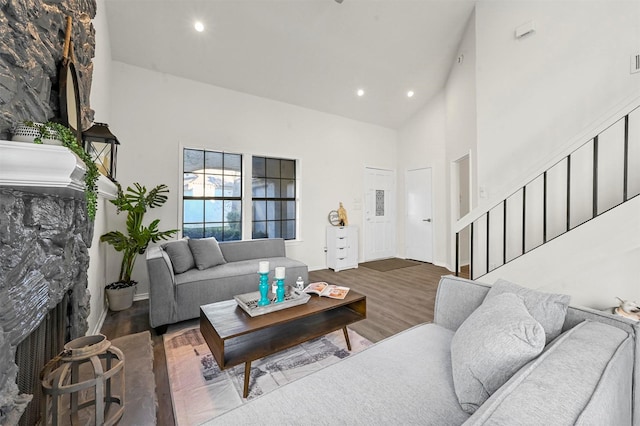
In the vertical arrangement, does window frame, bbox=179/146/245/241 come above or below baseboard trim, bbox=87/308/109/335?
above

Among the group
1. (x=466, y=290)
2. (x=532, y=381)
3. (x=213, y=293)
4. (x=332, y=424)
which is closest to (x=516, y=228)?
(x=466, y=290)

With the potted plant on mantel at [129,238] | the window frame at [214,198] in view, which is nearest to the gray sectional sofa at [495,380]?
the potted plant on mantel at [129,238]

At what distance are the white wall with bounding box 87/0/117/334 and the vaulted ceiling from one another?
1.23 ft

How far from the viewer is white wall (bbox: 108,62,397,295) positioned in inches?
137

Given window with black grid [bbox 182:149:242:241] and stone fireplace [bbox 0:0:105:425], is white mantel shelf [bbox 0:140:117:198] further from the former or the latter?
window with black grid [bbox 182:149:242:241]

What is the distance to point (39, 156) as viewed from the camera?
82 centimetres

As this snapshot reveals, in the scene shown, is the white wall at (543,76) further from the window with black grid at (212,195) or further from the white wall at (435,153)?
the window with black grid at (212,195)

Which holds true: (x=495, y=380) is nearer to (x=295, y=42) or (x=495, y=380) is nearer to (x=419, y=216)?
(x=295, y=42)

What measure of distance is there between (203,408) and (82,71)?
7.47 feet

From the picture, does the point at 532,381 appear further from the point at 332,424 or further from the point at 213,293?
the point at 213,293

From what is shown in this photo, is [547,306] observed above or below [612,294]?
above

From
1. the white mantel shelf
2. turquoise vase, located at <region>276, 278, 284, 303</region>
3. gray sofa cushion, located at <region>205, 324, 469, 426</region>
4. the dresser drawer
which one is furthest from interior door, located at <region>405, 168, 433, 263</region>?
the white mantel shelf

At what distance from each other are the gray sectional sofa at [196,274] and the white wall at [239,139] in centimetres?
84

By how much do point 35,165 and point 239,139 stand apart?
357cm
